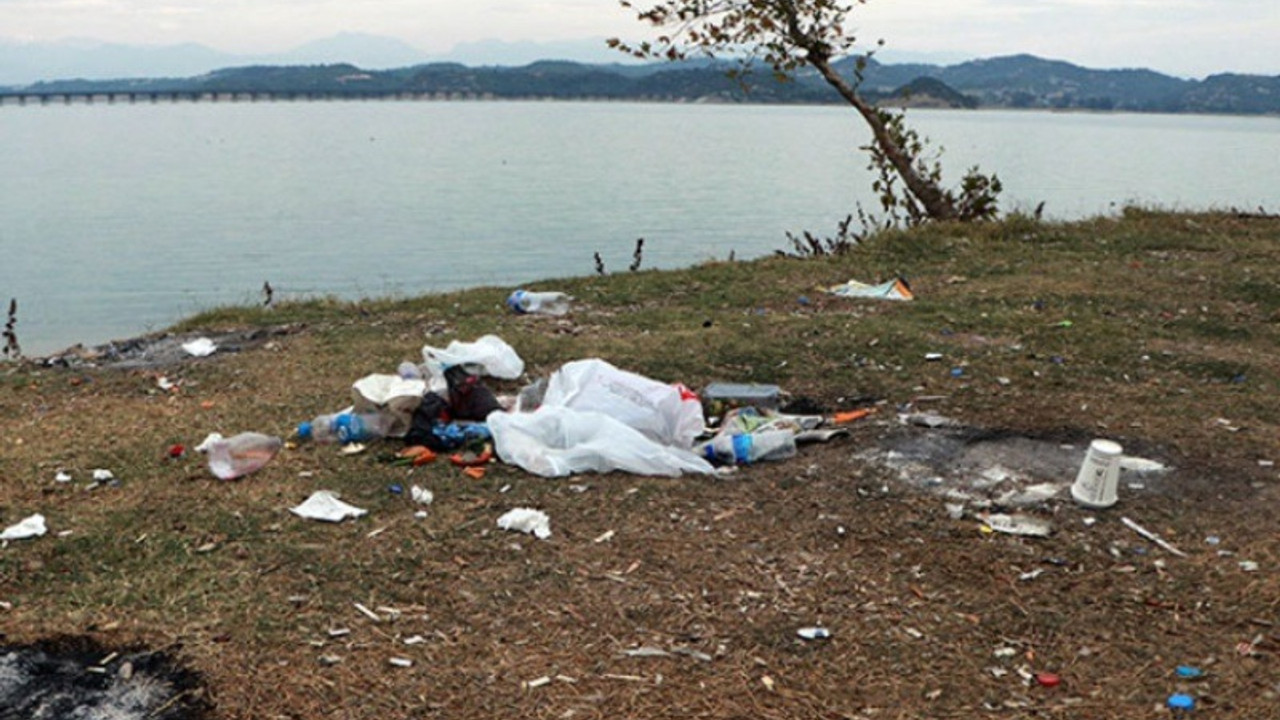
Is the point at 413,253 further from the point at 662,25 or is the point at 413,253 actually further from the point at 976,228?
the point at 976,228

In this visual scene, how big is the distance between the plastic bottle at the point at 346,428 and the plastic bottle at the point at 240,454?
0.74 ft

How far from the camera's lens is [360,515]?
14.8 feet

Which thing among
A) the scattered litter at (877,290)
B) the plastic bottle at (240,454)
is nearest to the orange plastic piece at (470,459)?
the plastic bottle at (240,454)

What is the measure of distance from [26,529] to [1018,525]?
3955 millimetres

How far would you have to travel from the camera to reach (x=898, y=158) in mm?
13469

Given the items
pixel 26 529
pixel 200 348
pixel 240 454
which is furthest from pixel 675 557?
pixel 200 348

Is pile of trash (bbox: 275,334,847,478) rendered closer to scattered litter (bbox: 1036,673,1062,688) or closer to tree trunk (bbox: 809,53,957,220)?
scattered litter (bbox: 1036,673,1062,688)

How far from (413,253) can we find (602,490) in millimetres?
16866

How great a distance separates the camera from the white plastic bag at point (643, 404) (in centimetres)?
532

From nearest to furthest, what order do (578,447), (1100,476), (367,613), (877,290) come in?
(367,613)
(1100,476)
(578,447)
(877,290)

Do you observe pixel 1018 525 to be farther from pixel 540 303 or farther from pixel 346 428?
pixel 540 303

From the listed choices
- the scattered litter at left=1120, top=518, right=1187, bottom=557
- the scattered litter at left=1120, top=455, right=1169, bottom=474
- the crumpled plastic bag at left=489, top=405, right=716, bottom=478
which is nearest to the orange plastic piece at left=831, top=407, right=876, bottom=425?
the crumpled plastic bag at left=489, top=405, right=716, bottom=478

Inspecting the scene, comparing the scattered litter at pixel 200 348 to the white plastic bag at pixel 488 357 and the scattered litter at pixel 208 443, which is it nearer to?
the white plastic bag at pixel 488 357

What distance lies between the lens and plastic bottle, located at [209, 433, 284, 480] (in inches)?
194
